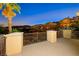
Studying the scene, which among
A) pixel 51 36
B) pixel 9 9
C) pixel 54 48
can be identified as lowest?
pixel 54 48

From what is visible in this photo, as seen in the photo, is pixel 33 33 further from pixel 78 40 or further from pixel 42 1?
pixel 78 40

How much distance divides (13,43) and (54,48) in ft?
1.33

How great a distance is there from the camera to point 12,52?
1.75 meters

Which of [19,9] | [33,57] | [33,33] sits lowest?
[33,57]

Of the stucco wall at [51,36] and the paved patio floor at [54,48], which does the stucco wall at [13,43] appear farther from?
the stucco wall at [51,36]

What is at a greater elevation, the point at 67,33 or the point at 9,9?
the point at 9,9

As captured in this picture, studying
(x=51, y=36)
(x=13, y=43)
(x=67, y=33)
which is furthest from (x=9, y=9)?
(x=67, y=33)

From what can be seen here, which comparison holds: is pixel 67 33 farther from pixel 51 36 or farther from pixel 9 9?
pixel 9 9

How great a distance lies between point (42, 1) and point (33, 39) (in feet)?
1.27

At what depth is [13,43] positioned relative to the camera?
1760 millimetres

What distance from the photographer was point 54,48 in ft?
5.90

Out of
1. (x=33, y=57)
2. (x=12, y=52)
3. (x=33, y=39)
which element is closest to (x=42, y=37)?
(x=33, y=39)

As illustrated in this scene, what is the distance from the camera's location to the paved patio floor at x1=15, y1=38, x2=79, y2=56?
5.83 ft

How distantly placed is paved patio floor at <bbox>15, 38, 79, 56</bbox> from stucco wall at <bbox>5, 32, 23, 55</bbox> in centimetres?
Result: 7
